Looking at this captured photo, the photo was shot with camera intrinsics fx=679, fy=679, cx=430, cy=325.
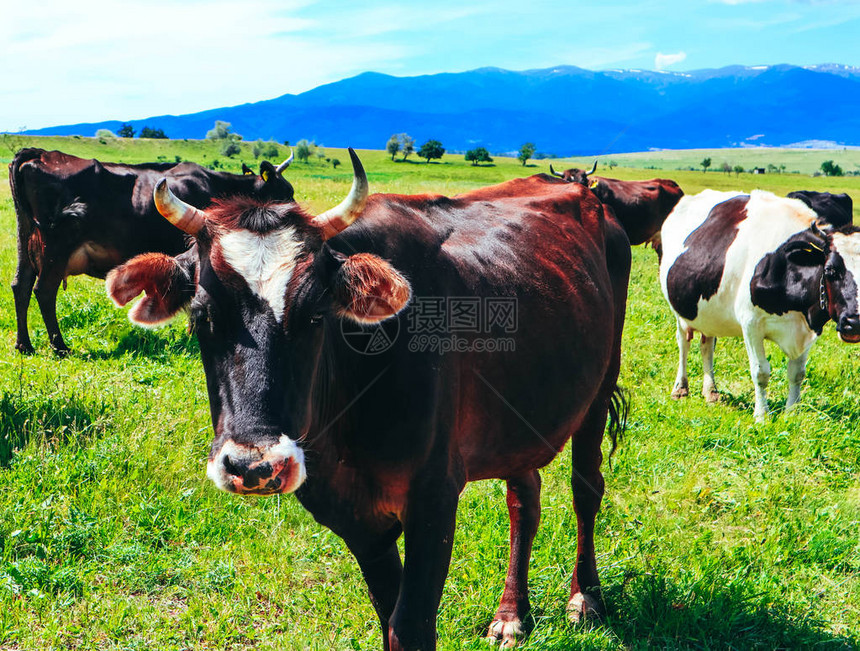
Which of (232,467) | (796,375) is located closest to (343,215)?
(232,467)

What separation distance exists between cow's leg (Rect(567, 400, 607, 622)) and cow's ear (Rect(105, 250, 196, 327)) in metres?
2.78

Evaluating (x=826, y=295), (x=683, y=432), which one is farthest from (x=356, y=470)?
(x=826, y=295)

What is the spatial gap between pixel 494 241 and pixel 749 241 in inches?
204

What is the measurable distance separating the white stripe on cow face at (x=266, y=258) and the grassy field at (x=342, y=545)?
0.49m

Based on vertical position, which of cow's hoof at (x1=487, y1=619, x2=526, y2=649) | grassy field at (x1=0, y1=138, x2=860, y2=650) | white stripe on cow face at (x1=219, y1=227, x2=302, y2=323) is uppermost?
white stripe on cow face at (x1=219, y1=227, x2=302, y2=323)

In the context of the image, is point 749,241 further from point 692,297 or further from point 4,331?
point 4,331

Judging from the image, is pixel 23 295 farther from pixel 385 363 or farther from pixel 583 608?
pixel 583 608

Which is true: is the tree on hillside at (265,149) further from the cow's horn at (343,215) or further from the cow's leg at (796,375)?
the cow's horn at (343,215)

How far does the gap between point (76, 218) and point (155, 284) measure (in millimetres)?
7927

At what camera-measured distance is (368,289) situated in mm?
2646

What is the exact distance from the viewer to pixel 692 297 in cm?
820

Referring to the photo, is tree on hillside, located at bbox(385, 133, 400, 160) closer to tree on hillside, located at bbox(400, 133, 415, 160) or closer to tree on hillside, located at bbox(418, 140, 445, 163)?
→ tree on hillside, located at bbox(400, 133, 415, 160)

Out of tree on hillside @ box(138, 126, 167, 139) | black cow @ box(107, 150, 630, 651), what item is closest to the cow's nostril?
black cow @ box(107, 150, 630, 651)

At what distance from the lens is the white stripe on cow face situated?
244 cm
